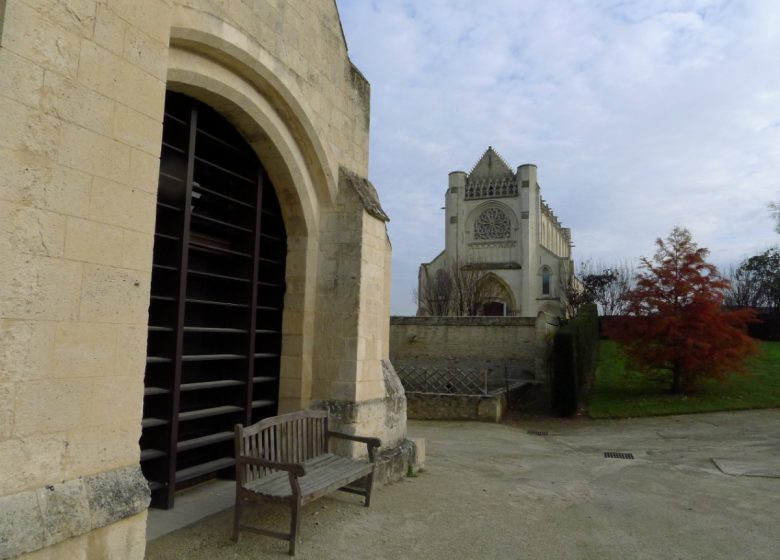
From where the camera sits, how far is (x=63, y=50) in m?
2.73

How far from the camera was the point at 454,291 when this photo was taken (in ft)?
117

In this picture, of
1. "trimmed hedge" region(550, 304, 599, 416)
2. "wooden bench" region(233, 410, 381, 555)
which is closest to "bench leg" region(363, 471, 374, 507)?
"wooden bench" region(233, 410, 381, 555)

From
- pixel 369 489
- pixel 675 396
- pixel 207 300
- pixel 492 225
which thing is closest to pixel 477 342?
pixel 675 396

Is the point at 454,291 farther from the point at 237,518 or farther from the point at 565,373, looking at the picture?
the point at 237,518

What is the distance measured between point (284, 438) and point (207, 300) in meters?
1.54

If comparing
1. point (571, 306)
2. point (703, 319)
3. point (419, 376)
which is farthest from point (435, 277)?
point (703, 319)

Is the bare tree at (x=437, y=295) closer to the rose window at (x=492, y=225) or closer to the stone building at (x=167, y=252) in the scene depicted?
the rose window at (x=492, y=225)

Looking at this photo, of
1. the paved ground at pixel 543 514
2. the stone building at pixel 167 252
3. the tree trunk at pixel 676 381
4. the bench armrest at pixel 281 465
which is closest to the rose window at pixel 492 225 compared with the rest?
the tree trunk at pixel 676 381

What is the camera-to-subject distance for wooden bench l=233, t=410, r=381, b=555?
12.5 ft

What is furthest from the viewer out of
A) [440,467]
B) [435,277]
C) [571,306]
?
[435,277]

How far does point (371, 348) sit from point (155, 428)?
2444 millimetres

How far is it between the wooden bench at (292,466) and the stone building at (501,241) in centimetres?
3176

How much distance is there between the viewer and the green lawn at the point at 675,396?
542 inches

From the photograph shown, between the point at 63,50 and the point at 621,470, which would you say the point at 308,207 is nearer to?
the point at 63,50
